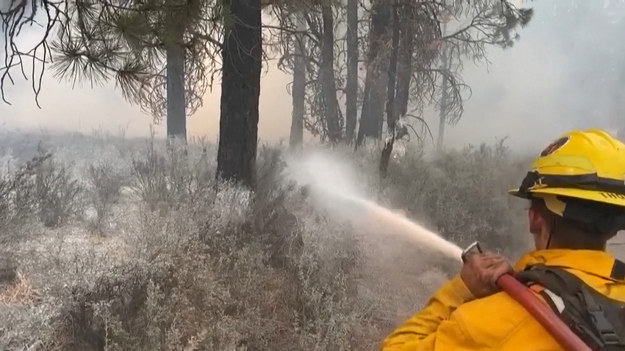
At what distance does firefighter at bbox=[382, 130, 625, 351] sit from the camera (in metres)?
1.51

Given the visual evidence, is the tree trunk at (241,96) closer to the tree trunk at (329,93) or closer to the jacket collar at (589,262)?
the jacket collar at (589,262)

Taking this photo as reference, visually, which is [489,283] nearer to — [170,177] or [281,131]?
[170,177]

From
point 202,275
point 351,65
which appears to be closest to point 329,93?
point 351,65

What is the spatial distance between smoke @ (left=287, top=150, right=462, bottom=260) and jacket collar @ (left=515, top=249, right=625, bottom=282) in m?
3.48

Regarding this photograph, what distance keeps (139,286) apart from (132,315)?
228mm

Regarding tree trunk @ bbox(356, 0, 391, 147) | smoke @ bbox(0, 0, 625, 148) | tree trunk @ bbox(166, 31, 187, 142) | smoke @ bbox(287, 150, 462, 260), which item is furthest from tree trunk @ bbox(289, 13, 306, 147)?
smoke @ bbox(287, 150, 462, 260)

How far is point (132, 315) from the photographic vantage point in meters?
3.73

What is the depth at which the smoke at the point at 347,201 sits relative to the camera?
6902mm

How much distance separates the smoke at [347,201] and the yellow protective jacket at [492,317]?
341 cm

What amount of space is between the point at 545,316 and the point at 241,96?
4.97 meters

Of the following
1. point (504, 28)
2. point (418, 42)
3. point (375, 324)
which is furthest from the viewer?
point (504, 28)

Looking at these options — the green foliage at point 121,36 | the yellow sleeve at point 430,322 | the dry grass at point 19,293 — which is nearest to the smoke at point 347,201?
the green foliage at point 121,36

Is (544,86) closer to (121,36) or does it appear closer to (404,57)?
(404,57)

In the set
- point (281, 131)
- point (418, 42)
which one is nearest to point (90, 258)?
point (418, 42)
